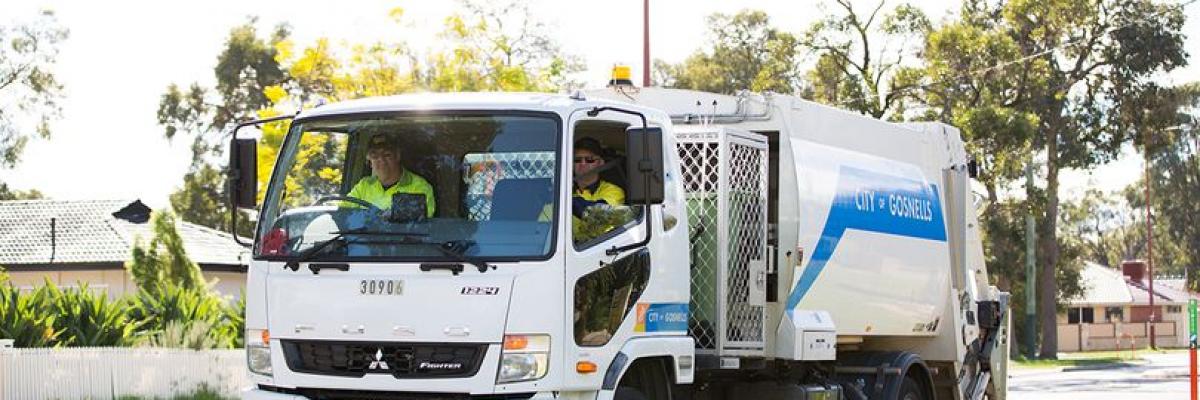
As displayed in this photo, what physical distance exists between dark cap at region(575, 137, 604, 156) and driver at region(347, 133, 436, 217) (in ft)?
2.88

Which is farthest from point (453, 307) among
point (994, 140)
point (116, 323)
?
point (994, 140)

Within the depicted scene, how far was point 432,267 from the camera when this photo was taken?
9352 mm

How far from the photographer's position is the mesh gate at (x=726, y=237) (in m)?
11.1

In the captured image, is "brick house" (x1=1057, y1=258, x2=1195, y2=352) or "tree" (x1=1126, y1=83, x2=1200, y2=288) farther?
"brick house" (x1=1057, y1=258, x2=1195, y2=352)

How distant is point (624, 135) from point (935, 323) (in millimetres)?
5350

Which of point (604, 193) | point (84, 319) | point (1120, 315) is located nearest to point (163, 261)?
point (84, 319)

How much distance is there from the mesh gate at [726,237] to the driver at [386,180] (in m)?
2.02

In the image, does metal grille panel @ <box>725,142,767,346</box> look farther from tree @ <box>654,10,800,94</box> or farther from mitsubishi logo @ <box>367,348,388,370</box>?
tree @ <box>654,10,800,94</box>

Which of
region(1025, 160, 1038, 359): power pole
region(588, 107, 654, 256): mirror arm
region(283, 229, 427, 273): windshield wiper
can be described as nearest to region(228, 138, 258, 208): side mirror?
region(283, 229, 427, 273): windshield wiper

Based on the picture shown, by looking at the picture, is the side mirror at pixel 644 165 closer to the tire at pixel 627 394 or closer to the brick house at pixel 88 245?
the tire at pixel 627 394

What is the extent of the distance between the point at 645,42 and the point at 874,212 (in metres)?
16.6

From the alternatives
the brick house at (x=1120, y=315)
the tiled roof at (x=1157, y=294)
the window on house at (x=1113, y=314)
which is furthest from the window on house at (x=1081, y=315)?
the tiled roof at (x=1157, y=294)

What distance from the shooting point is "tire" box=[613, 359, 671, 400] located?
10148 mm

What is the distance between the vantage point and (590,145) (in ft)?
32.8
